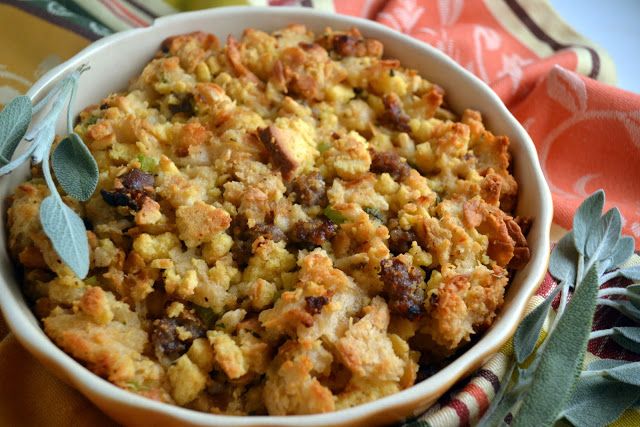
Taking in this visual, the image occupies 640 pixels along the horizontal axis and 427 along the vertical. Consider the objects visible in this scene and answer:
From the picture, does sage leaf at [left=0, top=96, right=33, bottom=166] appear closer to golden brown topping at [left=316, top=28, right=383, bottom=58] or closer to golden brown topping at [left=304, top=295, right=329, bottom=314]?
golden brown topping at [left=304, top=295, right=329, bottom=314]

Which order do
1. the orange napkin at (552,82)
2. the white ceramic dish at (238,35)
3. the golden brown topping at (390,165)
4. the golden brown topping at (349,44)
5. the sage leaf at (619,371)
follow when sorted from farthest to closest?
the orange napkin at (552,82) < the golden brown topping at (349,44) < the golden brown topping at (390,165) < the sage leaf at (619,371) < the white ceramic dish at (238,35)

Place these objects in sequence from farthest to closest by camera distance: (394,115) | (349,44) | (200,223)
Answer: (349,44) → (394,115) → (200,223)

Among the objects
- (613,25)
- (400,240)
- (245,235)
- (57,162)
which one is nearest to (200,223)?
(245,235)

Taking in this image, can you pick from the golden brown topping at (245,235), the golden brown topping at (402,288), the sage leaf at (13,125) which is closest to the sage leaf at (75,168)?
the sage leaf at (13,125)

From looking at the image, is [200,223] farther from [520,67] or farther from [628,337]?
[520,67]

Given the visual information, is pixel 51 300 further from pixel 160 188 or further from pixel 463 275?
pixel 463 275

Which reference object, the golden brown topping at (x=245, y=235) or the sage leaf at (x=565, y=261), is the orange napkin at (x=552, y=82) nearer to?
the sage leaf at (x=565, y=261)
